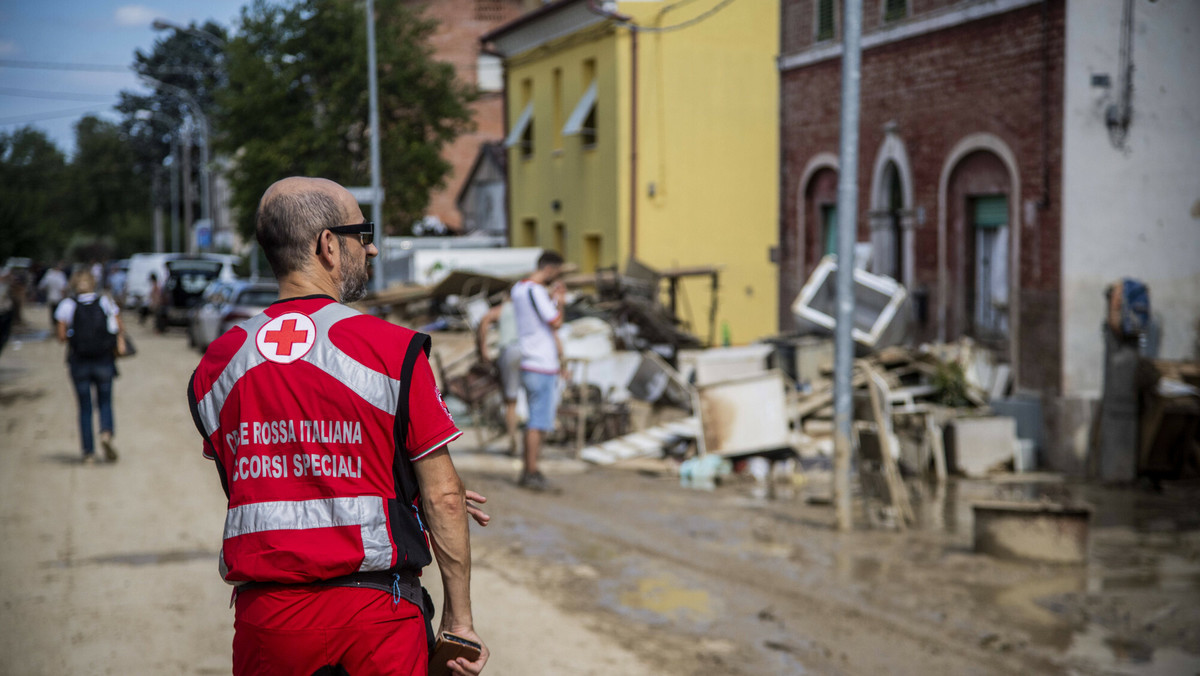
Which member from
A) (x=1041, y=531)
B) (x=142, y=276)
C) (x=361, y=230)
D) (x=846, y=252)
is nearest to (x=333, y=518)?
(x=361, y=230)

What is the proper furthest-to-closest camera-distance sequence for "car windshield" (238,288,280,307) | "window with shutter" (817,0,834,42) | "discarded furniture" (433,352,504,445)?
"car windshield" (238,288,280,307) → "window with shutter" (817,0,834,42) → "discarded furniture" (433,352,504,445)

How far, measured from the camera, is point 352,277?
2807 millimetres

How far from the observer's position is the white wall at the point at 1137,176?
1229 cm

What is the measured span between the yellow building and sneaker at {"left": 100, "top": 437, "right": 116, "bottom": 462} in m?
13.6

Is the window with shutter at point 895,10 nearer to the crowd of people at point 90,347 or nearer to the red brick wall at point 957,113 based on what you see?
the red brick wall at point 957,113

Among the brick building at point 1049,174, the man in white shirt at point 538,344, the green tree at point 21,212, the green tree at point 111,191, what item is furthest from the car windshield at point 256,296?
the green tree at point 111,191

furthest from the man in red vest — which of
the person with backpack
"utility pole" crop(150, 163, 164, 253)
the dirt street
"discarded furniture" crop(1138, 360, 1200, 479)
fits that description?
"utility pole" crop(150, 163, 164, 253)

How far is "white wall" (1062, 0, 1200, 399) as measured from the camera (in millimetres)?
12289

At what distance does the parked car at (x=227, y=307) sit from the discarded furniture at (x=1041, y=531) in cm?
1453

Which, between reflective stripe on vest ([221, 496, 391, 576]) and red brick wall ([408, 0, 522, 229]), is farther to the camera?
red brick wall ([408, 0, 522, 229])

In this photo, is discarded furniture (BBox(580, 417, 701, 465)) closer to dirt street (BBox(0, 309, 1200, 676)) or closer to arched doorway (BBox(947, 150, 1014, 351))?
dirt street (BBox(0, 309, 1200, 676))

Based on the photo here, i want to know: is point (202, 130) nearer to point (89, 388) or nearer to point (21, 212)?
point (21, 212)

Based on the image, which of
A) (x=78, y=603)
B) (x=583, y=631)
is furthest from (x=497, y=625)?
(x=78, y=603)

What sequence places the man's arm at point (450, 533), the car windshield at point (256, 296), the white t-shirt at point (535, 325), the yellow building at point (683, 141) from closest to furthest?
the man's arm at point (450, 533), the white t-shirt at point (535, 325), the car windshield at point (256, 296), the yellow building at point (683, 141)
